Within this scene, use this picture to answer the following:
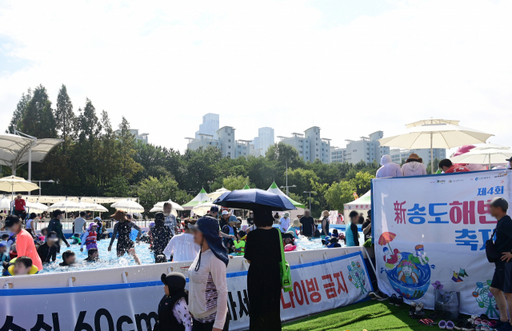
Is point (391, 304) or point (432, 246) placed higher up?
point (432, 246)

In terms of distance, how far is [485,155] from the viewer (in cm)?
1198

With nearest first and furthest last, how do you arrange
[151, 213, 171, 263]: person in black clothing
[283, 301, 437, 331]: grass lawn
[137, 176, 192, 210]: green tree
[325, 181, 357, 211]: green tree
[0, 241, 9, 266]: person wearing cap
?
1. [283, 301, 437, 331]: grass lawn
2. [151, 213, 171, 263]: person in black clothing
3. [0, 241, 9, 266]: person wearing cap
4. [137, 176, 192, 210]: green tree
5. [325, 181, 357, 211]: green tree

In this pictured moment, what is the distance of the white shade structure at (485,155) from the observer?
35.7ft

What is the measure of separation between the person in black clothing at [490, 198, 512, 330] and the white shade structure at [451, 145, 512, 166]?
627cm

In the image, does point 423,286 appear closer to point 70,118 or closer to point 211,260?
point 211,260

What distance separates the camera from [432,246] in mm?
7098

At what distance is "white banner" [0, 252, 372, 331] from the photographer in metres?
4.18

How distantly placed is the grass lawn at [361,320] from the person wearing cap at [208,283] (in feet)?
9.87

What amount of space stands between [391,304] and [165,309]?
212 inches

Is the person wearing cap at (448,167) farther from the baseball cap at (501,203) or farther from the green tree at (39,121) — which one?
the green tree at (39,121)

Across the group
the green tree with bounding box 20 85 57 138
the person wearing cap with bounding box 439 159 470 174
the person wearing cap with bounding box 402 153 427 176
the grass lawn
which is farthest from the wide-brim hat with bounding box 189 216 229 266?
the green tree with bounding box 20 85 57 138

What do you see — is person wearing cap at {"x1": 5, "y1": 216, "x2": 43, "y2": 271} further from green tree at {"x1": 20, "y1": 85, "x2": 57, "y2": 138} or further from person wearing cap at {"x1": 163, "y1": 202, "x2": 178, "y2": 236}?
green tree at {"x1": 20, "y1": 85, "x2": 57, "y2": 138}

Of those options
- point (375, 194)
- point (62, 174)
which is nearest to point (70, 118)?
point (62, 174)

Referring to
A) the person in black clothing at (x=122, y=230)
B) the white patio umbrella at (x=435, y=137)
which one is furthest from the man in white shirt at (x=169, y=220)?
the white patio umbrella at (x=435, y=137)
